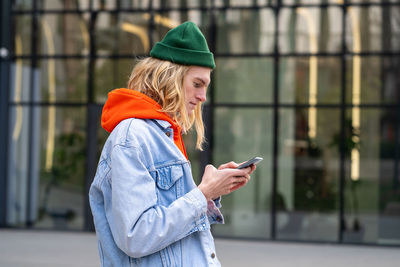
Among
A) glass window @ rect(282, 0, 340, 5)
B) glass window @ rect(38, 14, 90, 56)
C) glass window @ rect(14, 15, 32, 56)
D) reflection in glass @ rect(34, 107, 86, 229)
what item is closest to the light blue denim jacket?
glass window @ rect(282, 0, 340, 5)

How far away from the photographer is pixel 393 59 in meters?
11.8

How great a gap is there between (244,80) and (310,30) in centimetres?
156

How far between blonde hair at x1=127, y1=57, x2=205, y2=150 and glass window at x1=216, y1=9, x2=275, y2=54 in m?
10.2

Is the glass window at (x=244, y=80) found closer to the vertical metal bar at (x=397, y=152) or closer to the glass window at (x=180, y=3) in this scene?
the glass window at (x=180, y=3)

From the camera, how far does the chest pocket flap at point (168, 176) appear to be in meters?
2.09

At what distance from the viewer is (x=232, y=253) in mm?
10586

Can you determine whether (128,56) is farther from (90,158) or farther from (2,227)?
(2,227)

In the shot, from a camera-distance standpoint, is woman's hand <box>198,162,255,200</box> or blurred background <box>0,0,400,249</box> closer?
woman's hand <box>198,162,255,200</box>

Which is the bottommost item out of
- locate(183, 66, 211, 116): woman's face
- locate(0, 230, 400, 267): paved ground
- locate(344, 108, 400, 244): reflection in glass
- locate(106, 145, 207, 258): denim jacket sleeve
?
locate(0, 230, 400, 267): paved ground

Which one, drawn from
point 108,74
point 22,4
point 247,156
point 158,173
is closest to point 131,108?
point 158,173

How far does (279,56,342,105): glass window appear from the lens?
11883mm

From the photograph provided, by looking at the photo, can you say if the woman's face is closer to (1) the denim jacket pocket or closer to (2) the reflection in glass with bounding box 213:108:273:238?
(1) the denim jacket pocket

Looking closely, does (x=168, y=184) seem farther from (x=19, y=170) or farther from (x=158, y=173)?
(x=19, y=170)

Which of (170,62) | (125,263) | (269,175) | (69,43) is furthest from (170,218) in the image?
(69,43)
